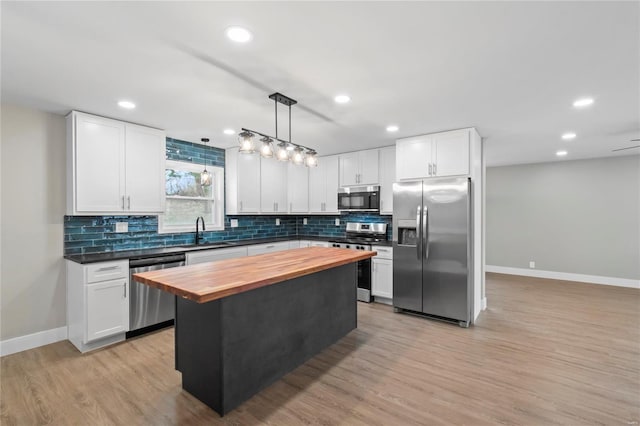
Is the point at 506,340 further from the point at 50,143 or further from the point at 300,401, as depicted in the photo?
the point at 50,143

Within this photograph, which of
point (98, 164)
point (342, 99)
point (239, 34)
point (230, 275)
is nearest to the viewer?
point (239, 34)

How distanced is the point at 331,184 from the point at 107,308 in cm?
371

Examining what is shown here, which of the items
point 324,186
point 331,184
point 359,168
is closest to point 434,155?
point 359,168

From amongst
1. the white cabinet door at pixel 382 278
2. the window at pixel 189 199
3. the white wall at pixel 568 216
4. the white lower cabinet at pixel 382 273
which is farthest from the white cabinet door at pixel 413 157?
the white wall at pixel 568 216

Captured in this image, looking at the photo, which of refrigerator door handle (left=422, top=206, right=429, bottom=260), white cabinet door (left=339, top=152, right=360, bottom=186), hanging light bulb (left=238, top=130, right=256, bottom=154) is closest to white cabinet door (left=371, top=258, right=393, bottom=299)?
refrigerator door handle (left=422, top=206, right=429, bottom=260)

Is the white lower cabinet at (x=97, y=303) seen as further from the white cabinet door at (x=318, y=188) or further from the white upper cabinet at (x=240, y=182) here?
the white cabinet door at (x=318, y=188)

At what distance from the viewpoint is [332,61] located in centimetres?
218

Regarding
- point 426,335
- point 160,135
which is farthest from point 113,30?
point 426,335

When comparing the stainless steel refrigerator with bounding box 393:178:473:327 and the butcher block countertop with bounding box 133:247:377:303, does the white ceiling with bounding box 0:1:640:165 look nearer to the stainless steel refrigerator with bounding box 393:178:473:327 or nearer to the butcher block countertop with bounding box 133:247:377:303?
the stainless steel refrigerator with bounding box 393:178:473:327

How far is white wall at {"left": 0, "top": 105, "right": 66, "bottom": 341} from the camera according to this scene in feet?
9.95

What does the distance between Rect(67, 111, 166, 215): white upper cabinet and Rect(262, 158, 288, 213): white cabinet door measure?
1.75 meters

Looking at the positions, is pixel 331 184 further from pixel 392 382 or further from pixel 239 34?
pixel 239 34

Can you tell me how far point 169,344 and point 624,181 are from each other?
7.96 metres

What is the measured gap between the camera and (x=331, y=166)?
5.52 m
